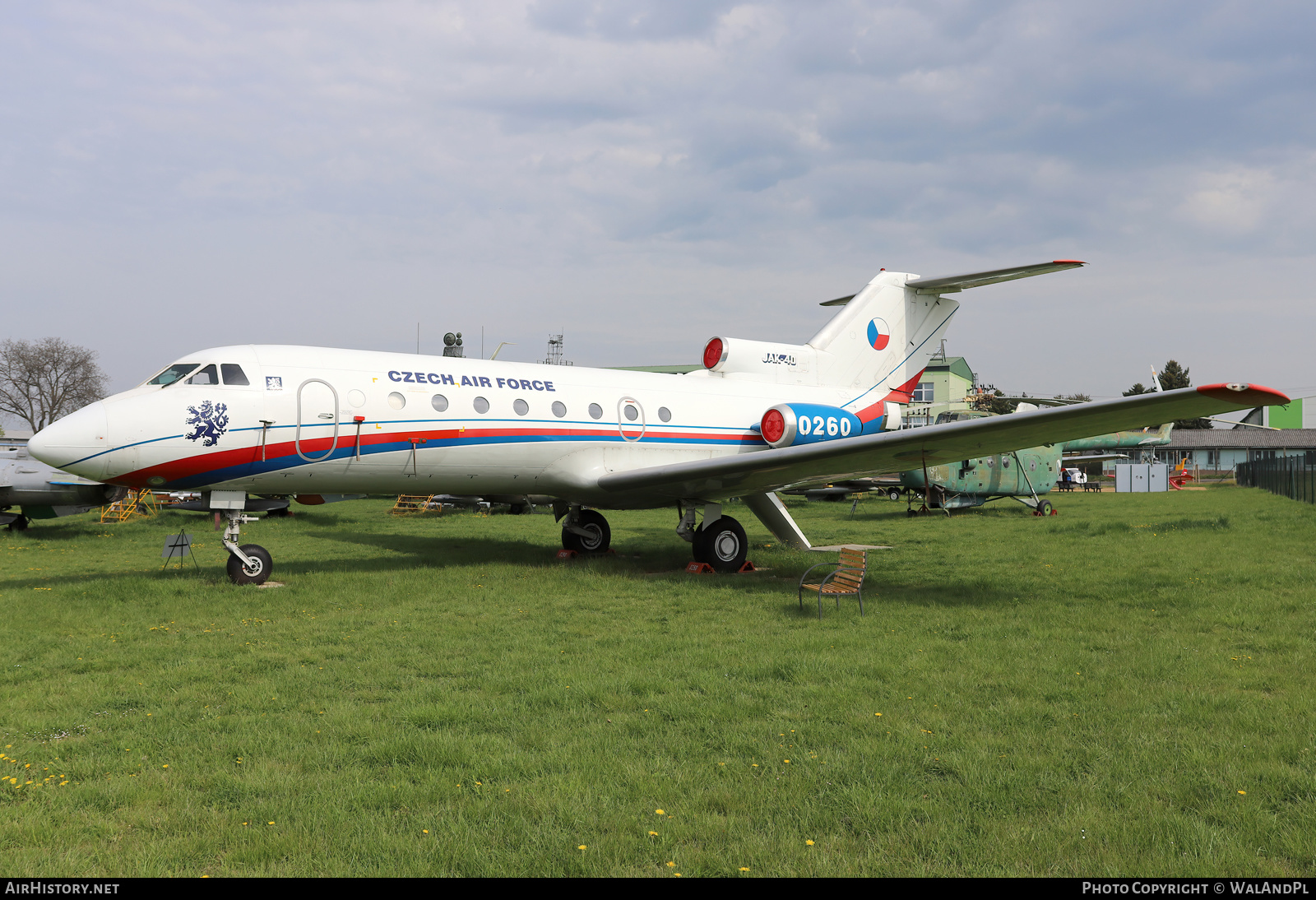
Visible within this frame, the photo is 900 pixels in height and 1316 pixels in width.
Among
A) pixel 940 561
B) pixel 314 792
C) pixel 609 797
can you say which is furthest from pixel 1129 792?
pixel 940 561

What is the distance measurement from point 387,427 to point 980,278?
12.0 metres

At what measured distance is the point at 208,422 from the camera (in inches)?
447

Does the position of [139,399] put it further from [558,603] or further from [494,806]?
[494,806]

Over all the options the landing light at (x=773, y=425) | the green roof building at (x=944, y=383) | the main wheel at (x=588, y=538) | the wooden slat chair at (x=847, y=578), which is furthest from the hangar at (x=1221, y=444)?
the wooden slat chair at (x=847, y=578)

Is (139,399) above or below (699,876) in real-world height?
above

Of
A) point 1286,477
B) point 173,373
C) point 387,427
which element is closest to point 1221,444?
point 1286,477

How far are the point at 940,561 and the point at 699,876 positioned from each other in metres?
12.8

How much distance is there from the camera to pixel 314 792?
182 inches

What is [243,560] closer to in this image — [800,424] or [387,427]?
[387,427]

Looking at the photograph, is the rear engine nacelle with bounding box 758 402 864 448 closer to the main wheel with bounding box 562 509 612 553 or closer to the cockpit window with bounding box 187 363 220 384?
the main wheel with bounding box 562 509 612 553

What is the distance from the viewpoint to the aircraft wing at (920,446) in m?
9.30

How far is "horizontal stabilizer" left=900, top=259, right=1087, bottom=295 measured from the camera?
14766 mm

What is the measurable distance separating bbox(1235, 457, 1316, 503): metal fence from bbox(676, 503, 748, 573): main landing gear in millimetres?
26084

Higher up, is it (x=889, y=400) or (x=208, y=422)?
(x=889, y=400)
